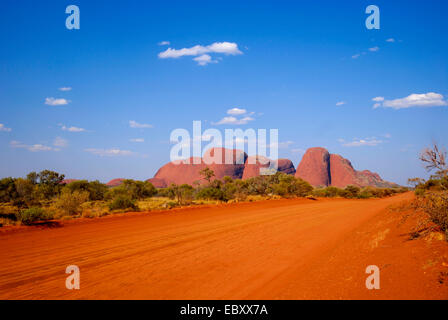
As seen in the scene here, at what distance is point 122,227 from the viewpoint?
37.8ft

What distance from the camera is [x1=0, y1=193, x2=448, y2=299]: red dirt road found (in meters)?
4.57

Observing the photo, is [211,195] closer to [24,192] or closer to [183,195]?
[183,195]

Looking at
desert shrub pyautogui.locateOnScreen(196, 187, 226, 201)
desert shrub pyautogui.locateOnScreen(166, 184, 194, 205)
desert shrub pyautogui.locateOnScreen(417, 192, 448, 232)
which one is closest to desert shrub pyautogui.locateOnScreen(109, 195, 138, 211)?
desert shrub pyautogui.locateOnScreen(166, 184, 194, 205)

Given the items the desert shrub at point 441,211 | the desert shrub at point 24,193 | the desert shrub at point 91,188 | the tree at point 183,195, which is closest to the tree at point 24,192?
the desert shrub at point 24,193

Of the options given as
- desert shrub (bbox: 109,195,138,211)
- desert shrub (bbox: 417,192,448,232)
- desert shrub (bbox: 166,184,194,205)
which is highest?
desert shrub (bbox: 417,192,448,232)

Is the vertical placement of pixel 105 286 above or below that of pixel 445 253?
below

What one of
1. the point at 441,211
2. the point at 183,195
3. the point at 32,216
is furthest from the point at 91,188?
the point at 441,211

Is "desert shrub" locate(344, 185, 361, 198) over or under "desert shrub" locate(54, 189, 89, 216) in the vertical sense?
under

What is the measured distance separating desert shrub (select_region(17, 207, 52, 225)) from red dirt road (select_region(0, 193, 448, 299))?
1.71 metres

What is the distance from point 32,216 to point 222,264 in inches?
394

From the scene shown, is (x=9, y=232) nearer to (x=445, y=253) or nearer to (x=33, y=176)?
(x=445, y=253)

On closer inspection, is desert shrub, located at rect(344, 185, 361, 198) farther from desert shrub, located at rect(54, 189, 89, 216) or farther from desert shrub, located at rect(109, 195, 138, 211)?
desert shrub, located at rect(54, 189, 89, 216)
